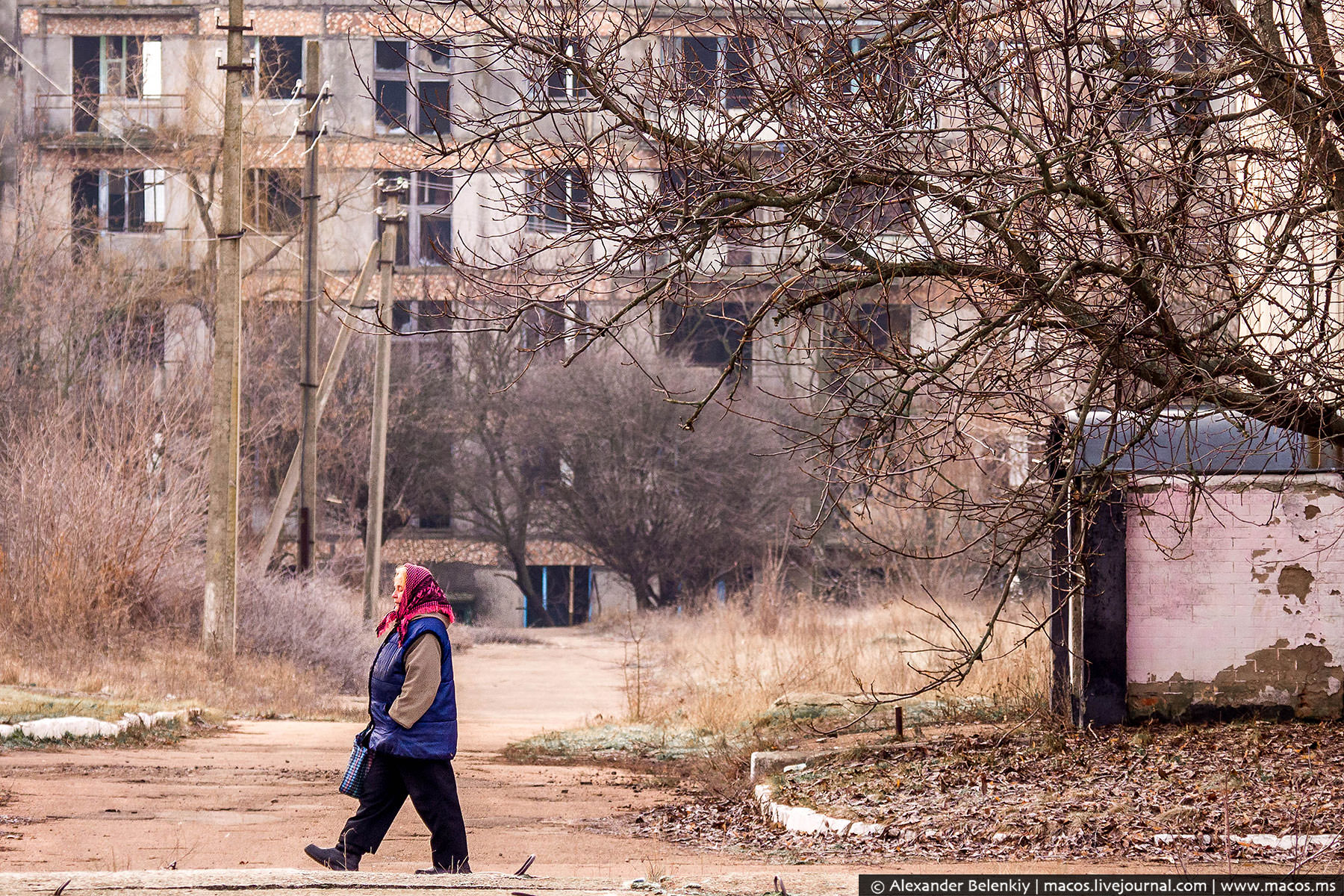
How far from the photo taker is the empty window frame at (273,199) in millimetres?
38219

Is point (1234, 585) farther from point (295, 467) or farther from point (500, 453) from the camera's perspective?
point (500, 453)

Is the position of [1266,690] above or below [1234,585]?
below

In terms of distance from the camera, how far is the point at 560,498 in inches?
1679

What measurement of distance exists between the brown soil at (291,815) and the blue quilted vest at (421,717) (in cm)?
120

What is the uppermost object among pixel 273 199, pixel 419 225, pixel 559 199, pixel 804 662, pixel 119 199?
pixel 119 199

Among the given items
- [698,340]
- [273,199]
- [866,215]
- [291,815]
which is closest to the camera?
[866,215]

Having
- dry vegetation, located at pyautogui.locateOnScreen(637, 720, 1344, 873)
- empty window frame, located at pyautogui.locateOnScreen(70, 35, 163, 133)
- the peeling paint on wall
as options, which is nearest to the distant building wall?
the peeling paint on wall

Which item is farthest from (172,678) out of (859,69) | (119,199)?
(119,199)

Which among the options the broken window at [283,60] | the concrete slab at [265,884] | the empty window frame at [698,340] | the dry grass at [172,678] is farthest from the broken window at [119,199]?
the concrete slab at [265,884]

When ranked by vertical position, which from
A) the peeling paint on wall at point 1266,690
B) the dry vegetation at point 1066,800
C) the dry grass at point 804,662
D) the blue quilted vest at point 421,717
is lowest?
the dry grass at point 804,662

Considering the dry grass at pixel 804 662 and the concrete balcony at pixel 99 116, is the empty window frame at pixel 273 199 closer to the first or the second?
the concrete balcony at pixel 99 116

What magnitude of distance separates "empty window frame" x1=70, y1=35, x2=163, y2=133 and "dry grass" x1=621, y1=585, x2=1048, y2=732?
24890 millimetres

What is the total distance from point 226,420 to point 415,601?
40.0 feet

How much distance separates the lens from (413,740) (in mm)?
7316
